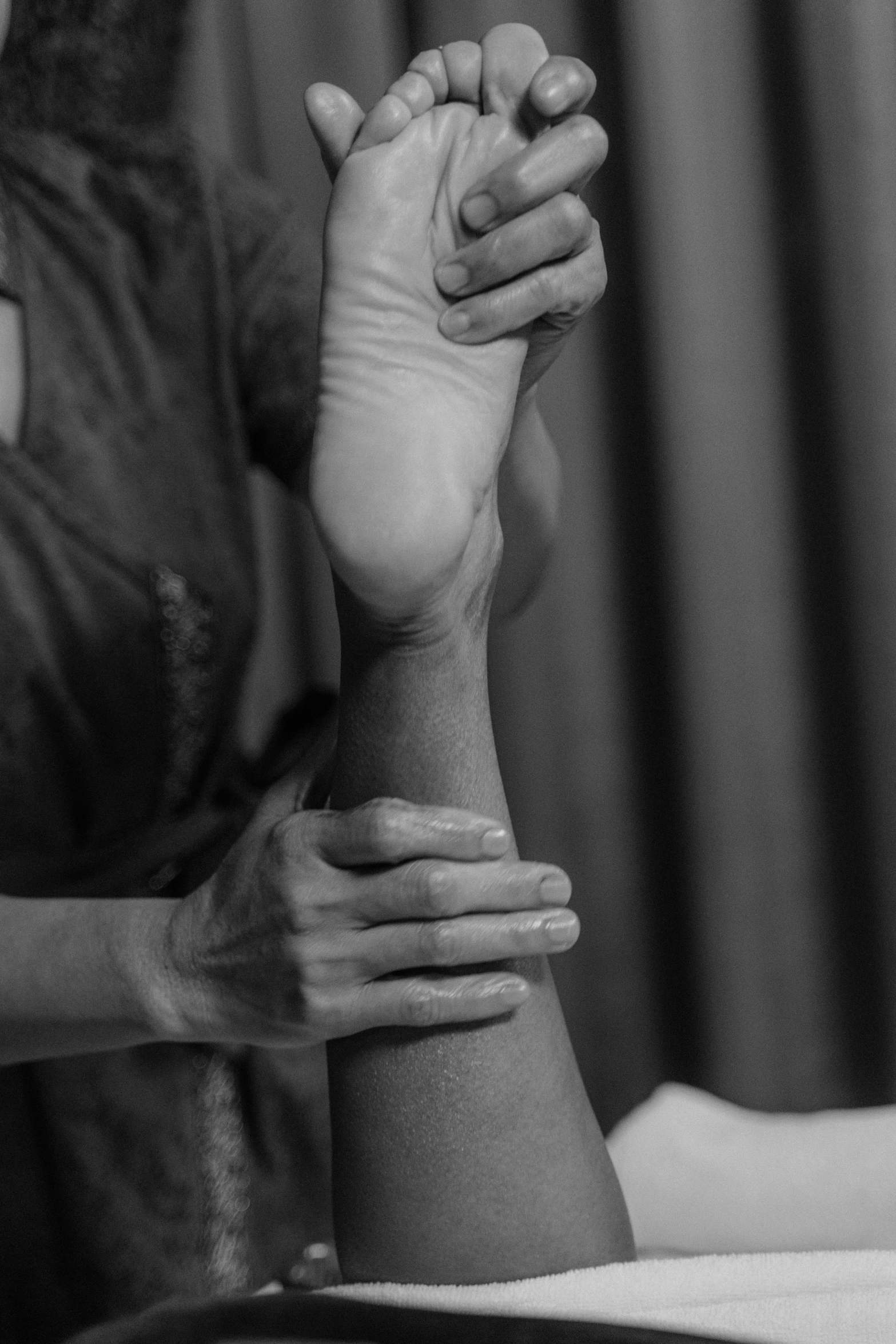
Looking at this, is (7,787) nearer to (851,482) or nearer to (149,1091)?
(149,1091)

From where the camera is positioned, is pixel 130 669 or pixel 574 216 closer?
pixel 574 216

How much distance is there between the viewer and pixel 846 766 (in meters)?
1.23

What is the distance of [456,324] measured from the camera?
0.65m

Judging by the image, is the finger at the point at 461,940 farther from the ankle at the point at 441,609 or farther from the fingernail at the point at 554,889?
the ankle at the point at 441,609

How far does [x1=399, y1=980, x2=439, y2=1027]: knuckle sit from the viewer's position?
0.63m

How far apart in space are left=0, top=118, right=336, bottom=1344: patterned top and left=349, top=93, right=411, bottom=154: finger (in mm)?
323

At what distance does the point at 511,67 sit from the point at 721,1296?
0.61 m

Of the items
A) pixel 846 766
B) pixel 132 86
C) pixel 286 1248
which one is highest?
pixel 132 86

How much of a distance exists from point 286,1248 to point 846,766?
2.22ft

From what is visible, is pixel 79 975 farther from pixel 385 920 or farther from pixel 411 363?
pixel 411 363

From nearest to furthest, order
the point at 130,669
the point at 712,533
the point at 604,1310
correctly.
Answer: the point at 604,1310, the point at 130,669, the point at 712,533

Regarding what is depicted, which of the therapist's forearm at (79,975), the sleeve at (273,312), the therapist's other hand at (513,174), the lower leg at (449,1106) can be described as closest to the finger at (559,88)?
the therapist's other hand at (513,174)

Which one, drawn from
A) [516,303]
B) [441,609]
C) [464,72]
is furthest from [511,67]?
[441,609]

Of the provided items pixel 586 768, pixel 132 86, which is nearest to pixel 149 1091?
pixel 586 768
